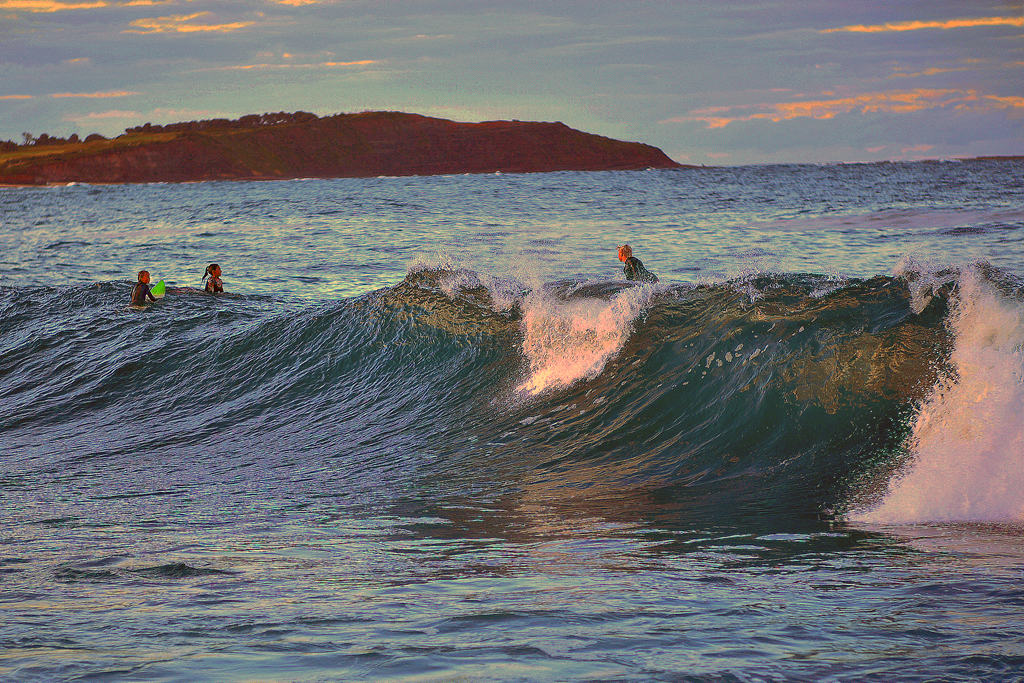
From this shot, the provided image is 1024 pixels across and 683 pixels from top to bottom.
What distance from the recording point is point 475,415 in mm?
10039

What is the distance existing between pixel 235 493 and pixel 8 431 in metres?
5.29

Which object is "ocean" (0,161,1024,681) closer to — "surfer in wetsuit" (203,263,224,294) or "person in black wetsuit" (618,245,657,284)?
"person in black wetsuit" (618,245,657,284)

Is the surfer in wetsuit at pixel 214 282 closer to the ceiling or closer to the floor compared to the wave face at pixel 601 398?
closer to the ceiling

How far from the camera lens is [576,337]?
10.5 metres

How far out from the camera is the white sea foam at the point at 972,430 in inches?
228

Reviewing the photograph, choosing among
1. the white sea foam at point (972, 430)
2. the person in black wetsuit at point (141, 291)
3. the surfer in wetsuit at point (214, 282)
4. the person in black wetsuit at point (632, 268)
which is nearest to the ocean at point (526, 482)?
the white sea foam at point (972, 430)

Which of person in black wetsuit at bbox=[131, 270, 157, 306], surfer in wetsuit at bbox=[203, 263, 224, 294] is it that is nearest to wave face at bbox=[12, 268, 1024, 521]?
person in black wetsuit at bbox=[131, 270, 157, 306]

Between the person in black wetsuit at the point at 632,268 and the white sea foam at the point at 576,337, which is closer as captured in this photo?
the white sea foam at the point at 576,337

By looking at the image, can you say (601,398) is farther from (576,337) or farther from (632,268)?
(632,268)

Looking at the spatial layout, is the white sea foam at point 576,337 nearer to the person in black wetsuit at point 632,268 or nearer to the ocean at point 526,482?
the ocean at point 526,482

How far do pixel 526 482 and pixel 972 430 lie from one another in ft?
10.5

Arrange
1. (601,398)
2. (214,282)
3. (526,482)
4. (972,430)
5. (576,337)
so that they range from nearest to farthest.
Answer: (972,430) → (526,482) → (601,398) → (576,337) → (214,282)

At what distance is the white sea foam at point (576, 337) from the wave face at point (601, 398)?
3 centimetres

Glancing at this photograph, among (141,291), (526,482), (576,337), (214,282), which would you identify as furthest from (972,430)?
(214,282)
